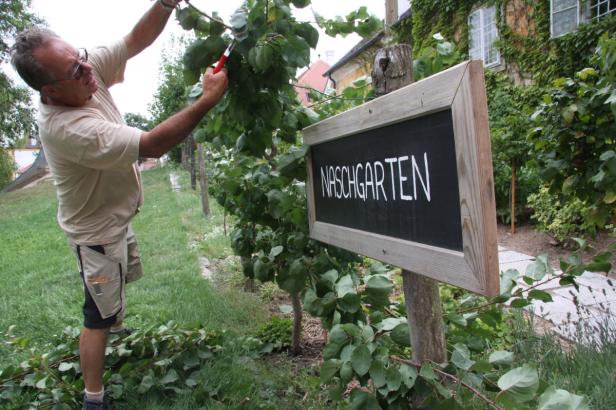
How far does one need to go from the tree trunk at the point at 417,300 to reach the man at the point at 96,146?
623mm

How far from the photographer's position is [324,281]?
1643 millimetres

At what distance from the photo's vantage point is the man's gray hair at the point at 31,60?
71.0 inches

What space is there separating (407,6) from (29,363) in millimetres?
13858

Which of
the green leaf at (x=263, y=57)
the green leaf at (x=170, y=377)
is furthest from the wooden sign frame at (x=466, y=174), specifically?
the green leaf at (x=170, y=377)

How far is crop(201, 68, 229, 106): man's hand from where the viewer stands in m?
1.62

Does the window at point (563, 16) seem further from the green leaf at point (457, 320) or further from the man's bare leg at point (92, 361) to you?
the man's bare leg at point (92, 361)

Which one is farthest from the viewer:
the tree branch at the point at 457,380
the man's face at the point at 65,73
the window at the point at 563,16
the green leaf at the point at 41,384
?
the window at the point at 563,16

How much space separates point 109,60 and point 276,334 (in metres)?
2.06

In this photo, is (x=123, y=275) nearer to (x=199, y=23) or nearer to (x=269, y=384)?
(x=269, y=384)

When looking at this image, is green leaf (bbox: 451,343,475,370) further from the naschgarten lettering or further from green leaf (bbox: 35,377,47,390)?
green leaf (bbox: 35,377,47,390)

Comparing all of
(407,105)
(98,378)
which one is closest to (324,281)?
(407,105)

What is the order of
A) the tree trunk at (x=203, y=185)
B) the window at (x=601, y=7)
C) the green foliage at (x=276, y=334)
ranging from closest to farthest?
1. the green foliage at (x=276, y=334)
2. the window at (x=601, y=7)
3. the tree trunk at (x=203, y=185)

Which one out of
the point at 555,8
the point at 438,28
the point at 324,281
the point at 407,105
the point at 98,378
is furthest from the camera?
the point at 438,28

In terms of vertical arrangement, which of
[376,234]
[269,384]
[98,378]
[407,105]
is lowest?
[269,384]
